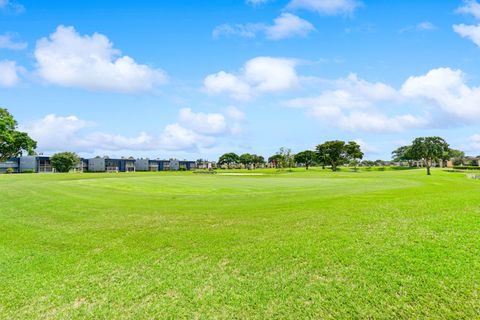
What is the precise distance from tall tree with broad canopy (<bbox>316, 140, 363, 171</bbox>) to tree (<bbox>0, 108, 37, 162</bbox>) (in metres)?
89.5

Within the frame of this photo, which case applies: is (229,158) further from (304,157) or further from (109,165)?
(109,165)

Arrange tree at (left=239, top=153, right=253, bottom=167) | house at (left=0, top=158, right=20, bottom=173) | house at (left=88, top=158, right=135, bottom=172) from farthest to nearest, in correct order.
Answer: tree at (left=239, top=153, right=253, bottom=167)
house at (left=88, top=158, right=135, bottom=172)
house at (left=0, top=158, right=20, bottom=173)

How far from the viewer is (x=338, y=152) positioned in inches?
4114

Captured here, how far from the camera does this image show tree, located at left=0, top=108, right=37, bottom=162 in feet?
174

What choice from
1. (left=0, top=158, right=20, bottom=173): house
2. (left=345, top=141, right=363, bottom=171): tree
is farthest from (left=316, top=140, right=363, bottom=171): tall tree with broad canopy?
(left=0, top=158, right=20, bottom=173): house

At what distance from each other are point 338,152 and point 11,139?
9539cm

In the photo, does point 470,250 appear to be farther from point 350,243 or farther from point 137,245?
point 137,245

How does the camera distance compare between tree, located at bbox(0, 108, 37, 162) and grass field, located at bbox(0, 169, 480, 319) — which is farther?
tree, located at bbox(0, 108, 37, 162)

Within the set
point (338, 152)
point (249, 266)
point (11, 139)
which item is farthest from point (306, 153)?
point (249, 266)

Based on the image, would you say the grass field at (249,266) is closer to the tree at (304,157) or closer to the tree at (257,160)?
the tree at (304,157)

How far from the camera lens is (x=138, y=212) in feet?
47.2

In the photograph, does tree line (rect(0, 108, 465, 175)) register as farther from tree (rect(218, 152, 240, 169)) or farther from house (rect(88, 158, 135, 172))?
house (rect(88, 158, 135, 172))

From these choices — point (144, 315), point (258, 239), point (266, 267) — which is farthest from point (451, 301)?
point (144, 315)

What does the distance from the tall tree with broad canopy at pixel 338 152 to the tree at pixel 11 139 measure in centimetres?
8946
